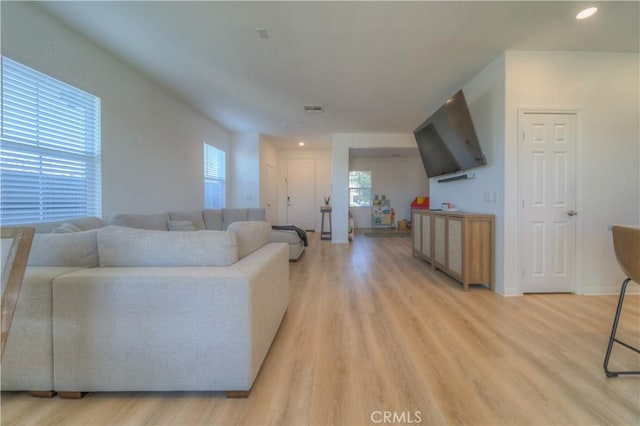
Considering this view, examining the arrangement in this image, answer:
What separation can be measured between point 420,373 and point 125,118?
12.7 feet

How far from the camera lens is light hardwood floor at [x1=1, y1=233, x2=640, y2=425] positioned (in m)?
1.21

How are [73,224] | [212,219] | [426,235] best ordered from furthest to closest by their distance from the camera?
[212,219] → [426,235] → [73,224]

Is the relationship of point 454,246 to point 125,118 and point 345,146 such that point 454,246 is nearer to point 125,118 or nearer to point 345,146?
point 345,146

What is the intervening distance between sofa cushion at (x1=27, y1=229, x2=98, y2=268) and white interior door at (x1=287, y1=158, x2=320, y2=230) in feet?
22.0

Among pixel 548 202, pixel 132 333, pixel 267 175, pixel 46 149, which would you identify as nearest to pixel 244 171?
pixel 267 175

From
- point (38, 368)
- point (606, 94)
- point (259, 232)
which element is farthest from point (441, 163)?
point (38, 368)

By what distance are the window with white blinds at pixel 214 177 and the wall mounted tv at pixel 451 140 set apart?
4.10m

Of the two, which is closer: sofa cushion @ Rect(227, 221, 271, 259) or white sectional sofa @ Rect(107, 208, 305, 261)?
sofa cushion @ Rect(227, 221, 271, 259)

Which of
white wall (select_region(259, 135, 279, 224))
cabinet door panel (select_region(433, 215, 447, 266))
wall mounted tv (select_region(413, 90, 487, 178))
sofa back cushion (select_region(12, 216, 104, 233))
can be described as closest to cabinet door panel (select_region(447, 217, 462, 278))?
cabinet door panel (select_region(433, 215, 447, 266))

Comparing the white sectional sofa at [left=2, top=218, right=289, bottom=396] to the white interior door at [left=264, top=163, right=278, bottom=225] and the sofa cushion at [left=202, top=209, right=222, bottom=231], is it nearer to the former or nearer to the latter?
the sofa cushion at [left=202, top=209, right=222, bottom=231]

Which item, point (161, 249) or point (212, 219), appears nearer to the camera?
point (161, 249)

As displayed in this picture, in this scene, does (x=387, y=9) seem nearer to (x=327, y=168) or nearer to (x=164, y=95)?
(x=164, y=95)

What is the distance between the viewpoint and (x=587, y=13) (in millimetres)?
2117

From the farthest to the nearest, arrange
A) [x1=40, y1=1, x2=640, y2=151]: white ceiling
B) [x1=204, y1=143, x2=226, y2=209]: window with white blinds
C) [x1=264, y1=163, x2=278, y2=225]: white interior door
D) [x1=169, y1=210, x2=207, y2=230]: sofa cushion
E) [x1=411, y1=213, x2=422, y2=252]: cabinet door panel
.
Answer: [x1=264, y1=163, x2=278, y2=225]: white interior door < [x1=204, y1=143, x2=226, y2=209]: window with white blinds < [x1=411, y1=213, x2=422, y2=252]: cabinet door panel < [x1=169, y1=210, x2=207, y2=230]: sofa cushion < [x1=40, y1=1, x2=640, y2=151]: white ceiling
